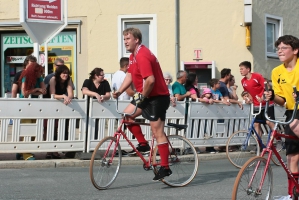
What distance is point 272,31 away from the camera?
69.7ft

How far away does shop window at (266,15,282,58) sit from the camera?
68.5 ft

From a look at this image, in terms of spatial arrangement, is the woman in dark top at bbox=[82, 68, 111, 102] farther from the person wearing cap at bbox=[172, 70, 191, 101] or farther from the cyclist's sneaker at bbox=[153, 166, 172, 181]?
the cyclist's sneaker at bbox=[153, 166, 172, 181]

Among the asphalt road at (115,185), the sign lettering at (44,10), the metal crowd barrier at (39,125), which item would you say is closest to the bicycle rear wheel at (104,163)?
the asphalt road at (115,185)

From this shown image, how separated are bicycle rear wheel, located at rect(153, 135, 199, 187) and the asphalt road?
123mm

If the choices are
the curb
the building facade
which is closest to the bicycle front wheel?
the curb

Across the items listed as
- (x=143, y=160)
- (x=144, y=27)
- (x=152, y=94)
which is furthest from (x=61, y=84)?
(x=144, y=27)

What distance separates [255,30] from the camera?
2019cm

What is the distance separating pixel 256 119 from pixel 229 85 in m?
4.19

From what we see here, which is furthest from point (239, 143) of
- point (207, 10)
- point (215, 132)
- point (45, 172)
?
point (207, 10)

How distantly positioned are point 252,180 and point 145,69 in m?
2.67

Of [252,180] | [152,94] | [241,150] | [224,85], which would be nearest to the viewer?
[252,180]

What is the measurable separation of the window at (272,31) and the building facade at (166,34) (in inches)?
11.4

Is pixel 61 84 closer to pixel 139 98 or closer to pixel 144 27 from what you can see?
pixel 139 98

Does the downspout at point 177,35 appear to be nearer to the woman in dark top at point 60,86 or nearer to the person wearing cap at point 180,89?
the person wearing cap at point 180,89
